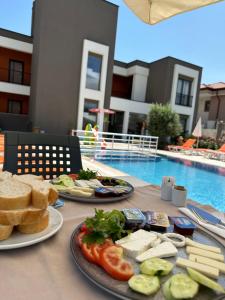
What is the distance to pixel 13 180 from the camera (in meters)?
1.01

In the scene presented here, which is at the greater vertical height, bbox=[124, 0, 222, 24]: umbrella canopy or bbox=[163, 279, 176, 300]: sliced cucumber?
bbox=[124, 0, 222, 24]: umbrella canopy

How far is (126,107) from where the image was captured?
16.9 m

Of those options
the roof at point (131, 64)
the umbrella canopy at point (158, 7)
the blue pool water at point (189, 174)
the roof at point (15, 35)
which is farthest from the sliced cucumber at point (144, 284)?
the roof at point (131, 64)

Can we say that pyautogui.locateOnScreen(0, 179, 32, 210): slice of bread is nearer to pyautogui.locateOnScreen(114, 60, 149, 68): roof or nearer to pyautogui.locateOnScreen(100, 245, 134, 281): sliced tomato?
pyautogui.locateOnScreen(100, 245, 134, 281): sliced tomato

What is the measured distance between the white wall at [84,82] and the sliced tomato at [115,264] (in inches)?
505

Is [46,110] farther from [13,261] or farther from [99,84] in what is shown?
[13,261]

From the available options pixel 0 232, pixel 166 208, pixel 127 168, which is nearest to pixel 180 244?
pixel 166 208

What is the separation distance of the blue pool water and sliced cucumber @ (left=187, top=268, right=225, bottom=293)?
5.37 m

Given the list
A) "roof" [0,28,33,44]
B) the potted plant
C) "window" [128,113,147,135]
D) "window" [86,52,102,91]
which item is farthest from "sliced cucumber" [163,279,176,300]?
"window" [128,113,147,135]

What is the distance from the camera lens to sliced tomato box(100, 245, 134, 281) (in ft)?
2.15

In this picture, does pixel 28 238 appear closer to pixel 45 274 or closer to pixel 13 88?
pixel 45 274

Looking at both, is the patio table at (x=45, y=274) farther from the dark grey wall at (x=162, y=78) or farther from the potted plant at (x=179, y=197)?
the dark grey wall at (x=162, y=78)

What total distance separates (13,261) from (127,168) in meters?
8.28

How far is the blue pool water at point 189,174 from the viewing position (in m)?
6.42
